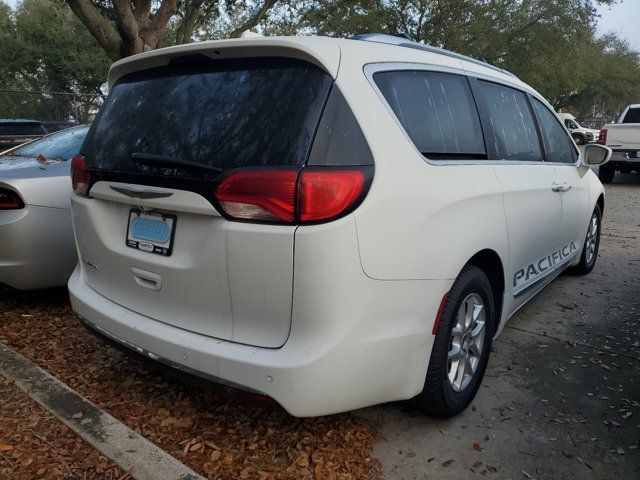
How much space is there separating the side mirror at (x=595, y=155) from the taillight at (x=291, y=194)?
3.49 m

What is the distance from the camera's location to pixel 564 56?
28.3 metres

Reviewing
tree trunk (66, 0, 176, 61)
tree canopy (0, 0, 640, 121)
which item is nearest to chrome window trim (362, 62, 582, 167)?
tree trunk (66, 0, 176, 61)

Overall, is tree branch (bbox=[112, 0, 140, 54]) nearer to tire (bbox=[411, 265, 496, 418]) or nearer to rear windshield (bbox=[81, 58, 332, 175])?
rear windshield (bbox=[81, 58, 332, 175])

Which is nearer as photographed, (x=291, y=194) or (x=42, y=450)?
(x=291, y=194)

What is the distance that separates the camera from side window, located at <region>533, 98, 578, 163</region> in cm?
406

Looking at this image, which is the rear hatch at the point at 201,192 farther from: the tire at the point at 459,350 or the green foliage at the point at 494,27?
the green foliage at the point at 494,27

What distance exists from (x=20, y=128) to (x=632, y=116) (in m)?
14.6

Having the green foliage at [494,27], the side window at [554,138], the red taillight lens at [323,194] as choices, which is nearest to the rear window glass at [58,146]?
the red taillight lens at [323,194]

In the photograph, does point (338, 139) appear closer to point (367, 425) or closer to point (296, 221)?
point (296, 221)

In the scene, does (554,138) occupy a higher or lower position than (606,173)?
higher

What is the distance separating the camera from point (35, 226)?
12.6 feet

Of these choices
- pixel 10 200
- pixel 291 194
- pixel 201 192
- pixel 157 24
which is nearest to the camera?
pixel 291 194

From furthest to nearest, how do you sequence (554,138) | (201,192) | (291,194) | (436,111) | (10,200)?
(554,138) < (10,200) < (436,111) < (201,192) < (291,194)

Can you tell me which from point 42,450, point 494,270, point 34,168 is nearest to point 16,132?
point 34,168
